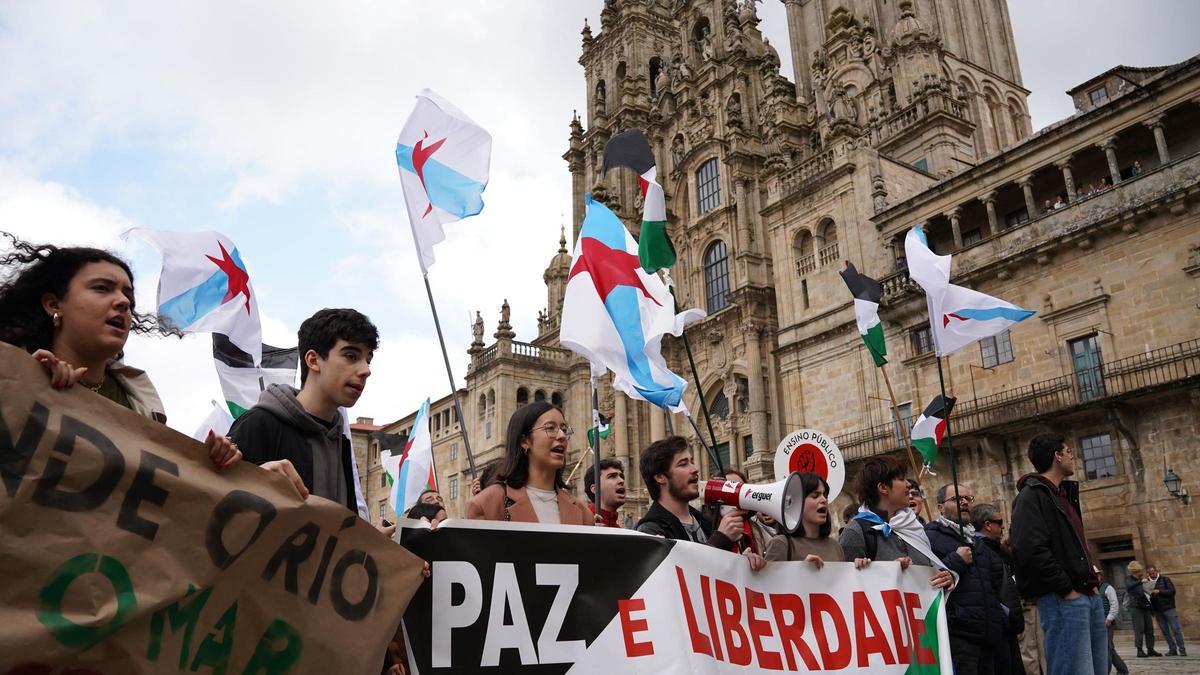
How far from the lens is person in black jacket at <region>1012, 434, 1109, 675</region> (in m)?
6.04

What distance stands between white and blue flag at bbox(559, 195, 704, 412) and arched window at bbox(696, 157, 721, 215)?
32068 mm

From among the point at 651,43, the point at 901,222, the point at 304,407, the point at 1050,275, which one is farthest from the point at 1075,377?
the point at 651,43

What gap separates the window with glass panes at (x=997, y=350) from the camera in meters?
22.6

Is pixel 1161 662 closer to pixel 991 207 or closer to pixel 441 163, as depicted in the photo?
pixel 991 207

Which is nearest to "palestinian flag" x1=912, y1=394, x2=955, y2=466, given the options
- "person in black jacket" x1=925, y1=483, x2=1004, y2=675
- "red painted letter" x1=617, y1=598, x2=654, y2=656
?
"person in black jacket" x1=925, y1=483, x2=1004, y2=675

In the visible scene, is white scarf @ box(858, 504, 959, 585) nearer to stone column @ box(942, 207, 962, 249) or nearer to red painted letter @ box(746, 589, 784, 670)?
red painted letter @ box(746, 589, 784, 670)

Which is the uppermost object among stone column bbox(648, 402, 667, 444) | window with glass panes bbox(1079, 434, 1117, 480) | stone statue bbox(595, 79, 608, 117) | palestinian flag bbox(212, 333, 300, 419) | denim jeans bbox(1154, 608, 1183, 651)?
stone statue bbox(595, 79, 608, 117)

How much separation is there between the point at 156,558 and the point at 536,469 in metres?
2.34

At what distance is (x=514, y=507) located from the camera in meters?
4.68

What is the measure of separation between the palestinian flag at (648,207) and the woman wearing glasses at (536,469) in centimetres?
322

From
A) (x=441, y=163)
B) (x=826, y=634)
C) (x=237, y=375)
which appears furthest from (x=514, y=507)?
(x=237, y=375)

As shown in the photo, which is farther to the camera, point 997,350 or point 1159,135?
point 997,350

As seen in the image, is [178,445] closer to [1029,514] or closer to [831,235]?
[1029,514]

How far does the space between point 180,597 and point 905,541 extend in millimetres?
4983
